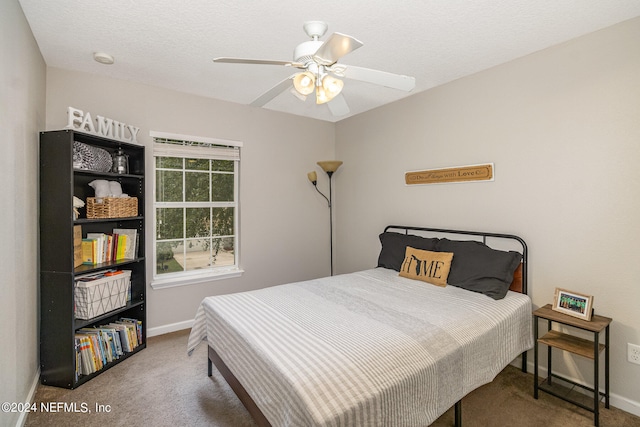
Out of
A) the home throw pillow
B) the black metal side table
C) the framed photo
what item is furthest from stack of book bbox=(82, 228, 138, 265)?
the framed photo

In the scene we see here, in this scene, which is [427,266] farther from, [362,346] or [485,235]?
[362,346]

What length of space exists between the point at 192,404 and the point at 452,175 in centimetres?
288

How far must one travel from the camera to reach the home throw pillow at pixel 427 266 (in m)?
2.71

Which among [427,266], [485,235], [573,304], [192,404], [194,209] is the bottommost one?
[192,404]

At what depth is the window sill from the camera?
326 cm

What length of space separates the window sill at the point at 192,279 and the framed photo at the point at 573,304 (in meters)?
3.03

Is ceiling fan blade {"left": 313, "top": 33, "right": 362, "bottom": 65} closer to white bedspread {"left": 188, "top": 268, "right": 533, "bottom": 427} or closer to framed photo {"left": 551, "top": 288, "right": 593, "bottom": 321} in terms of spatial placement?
white bedspread {"left": 188, "top": 268, "right": 533, "bottom": 427}

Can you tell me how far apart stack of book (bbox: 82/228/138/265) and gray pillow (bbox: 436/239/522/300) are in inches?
113

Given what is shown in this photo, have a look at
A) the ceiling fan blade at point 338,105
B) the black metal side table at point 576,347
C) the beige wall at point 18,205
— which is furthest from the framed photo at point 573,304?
the beige wall at point 18,205

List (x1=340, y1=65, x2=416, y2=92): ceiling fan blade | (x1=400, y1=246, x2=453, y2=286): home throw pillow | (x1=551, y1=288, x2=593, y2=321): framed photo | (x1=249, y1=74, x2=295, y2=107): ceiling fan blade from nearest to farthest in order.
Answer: (x1=340, y1=65, x2=416, y2=92): ceiling fan blade, (x1=249, y1=74, x2=295, y2=107): ceiling fan blade, (x1=551, y1=288, x2=593, y2=321): framed photo, (x1=400, y1=246, x2=453, y2=286): home throw pillow

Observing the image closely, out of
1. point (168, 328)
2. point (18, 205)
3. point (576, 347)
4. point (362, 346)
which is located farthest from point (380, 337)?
point (168, 328)

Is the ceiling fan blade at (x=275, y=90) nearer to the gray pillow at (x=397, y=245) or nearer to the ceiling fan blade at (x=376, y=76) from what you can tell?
the ceiling fan blade at (x=376, y=76)

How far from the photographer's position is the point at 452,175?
3.07 meters

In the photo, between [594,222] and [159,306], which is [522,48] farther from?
[159,306]
